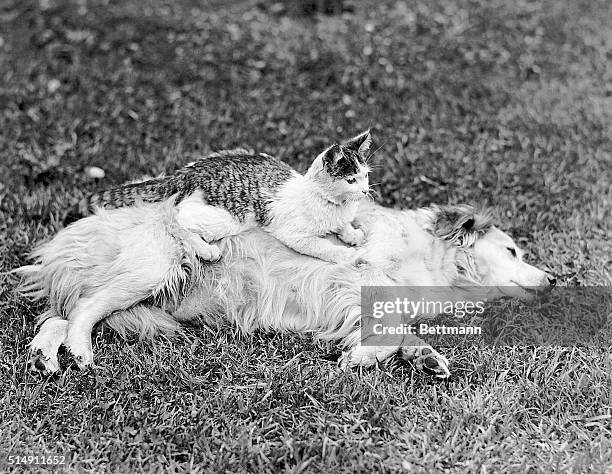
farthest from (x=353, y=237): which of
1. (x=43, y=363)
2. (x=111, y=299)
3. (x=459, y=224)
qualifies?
(x=43, y=363)

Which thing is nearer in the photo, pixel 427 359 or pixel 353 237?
pixel 427 359

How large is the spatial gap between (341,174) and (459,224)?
92 centimetres

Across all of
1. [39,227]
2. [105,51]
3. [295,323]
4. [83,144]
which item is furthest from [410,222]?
[105,51]

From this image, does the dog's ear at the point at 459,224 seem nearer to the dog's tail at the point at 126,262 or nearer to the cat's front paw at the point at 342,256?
the cat's front paw at the point at 342,256

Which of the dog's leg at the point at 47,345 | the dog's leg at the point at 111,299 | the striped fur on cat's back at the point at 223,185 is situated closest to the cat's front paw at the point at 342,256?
the striped fur on cat's back at the point at 223,185

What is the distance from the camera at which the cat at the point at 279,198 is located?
406cm

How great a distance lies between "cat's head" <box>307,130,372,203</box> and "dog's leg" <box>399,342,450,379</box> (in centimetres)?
85

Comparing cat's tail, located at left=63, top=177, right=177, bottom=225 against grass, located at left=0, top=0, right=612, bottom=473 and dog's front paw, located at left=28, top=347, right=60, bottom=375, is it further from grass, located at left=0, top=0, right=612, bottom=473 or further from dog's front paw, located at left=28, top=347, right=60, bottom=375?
dog's front paw, located at left=28, top=347, right=60, bottom=375

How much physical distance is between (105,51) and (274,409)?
182 inches

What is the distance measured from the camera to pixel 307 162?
5746mm

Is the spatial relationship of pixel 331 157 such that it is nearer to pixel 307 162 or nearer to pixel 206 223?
pixel 206 223

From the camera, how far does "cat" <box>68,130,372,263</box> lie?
406 centimetres

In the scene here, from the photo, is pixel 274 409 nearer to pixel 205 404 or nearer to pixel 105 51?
pixel 205 404

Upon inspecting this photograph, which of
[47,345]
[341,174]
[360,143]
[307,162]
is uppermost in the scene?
[360,143]
